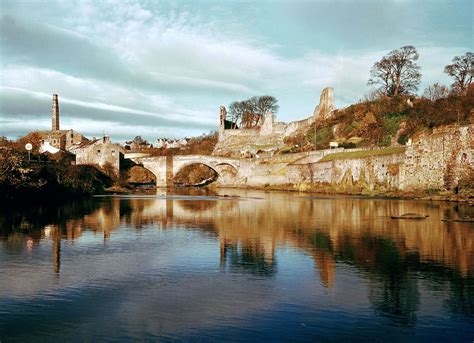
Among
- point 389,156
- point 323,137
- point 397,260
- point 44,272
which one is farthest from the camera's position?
point 323,137

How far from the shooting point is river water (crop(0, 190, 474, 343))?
9320mm

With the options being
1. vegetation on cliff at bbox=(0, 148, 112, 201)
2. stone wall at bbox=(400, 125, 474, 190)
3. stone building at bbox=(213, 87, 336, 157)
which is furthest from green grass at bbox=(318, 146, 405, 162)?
vegetation on cliff at bbox=(0, 148, 112, 201)

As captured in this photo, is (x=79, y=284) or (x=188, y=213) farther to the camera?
(x=188, y=213)

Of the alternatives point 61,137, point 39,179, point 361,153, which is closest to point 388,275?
point 39,179

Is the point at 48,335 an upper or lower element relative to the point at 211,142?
lower

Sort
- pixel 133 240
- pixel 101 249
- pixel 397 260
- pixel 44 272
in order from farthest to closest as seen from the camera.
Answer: pixel 133 240 < pixel 101 249 < pixel 397 260 < pixel 44 272

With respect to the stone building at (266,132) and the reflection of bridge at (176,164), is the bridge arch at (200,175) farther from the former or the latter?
the stone building at (266,132)

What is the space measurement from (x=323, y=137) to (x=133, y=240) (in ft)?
174

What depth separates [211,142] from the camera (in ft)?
356

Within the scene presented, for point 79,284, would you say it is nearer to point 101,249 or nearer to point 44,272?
point 44,272

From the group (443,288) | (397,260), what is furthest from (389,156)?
(443,288)

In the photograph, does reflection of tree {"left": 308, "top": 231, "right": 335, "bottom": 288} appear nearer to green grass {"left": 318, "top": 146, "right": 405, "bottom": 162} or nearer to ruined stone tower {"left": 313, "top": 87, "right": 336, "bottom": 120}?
green grass {"left": 318, "top": 146, "right": 405, "bottom": 162}

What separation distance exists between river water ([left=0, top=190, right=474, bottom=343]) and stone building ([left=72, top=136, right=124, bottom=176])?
41.8 meters

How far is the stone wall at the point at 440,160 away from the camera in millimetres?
38469
